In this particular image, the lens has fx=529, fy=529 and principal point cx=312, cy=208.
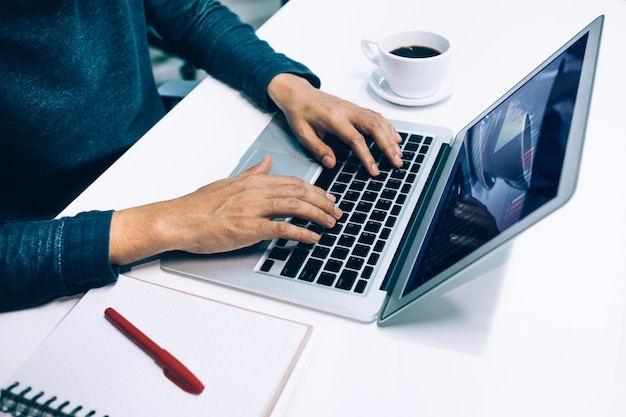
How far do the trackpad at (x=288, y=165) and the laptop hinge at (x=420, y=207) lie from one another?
0.16 m

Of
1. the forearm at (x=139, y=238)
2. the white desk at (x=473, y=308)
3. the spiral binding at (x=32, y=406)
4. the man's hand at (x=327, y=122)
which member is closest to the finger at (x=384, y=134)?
the man's hand at (x=327, y=122)

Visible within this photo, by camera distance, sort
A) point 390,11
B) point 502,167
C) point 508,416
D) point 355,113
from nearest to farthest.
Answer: point 508,416 → point 502,167 → point 355,113 → point 390,11

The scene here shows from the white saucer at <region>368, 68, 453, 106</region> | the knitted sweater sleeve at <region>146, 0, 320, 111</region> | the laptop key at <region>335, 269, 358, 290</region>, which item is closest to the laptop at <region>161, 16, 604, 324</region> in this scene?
the laptop key at <region>335, 269, 358, 290</region>

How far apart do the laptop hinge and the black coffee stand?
0.18 meters

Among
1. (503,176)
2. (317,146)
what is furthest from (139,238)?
(503,176)

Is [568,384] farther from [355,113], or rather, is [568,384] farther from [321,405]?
[355,113]

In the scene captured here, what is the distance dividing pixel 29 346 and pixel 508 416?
0.49 metres

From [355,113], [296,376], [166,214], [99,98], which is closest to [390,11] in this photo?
[355,113]

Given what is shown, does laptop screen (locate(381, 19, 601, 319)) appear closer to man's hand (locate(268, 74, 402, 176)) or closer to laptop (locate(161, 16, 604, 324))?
laptop (locate(161, 16, 604, 324))

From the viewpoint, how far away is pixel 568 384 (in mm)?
496

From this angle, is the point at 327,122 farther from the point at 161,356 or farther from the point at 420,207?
the point at 161,356

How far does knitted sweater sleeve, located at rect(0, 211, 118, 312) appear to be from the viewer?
1.94 feet

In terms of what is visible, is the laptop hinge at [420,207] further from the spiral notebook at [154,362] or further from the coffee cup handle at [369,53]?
the coffee cup handle at [369,53]

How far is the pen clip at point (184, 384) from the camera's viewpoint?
496 mm
